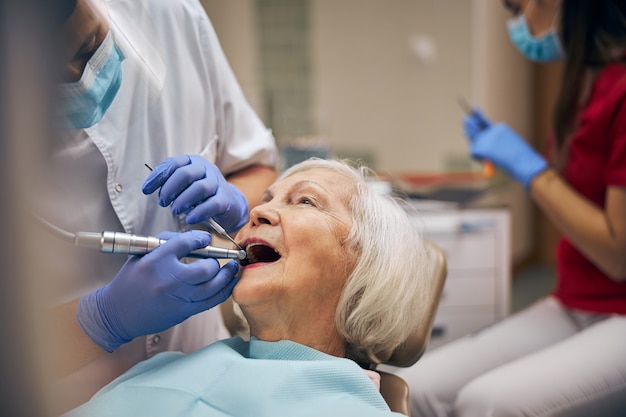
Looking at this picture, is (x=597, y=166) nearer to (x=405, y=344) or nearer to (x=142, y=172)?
(x=405, y=344)

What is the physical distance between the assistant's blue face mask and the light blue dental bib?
131 cm

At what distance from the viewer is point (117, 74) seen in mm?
875

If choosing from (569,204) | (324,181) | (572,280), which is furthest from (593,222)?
(324,181)

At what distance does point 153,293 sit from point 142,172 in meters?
0.24

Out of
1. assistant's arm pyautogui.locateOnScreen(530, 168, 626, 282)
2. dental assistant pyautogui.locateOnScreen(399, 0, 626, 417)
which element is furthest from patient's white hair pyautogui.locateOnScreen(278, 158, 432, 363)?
assistant's arm pyautogui.locateOnScreen(530, 168, 626, 282)

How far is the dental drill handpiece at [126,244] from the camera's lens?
0.86 m

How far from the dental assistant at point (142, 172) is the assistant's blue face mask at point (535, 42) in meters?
1.08

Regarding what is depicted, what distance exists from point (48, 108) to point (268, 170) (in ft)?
2.82

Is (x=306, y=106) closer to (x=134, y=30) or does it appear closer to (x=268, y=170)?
(x=268, y=170)


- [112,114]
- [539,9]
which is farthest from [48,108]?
[539,9]

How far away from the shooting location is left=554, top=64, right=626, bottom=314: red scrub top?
1.55m

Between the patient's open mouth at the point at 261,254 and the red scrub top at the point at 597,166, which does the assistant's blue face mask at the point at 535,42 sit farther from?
the patient's open mouth at the point at 261,254

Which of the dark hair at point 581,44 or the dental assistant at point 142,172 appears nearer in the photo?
the dental assistant at point 142,172

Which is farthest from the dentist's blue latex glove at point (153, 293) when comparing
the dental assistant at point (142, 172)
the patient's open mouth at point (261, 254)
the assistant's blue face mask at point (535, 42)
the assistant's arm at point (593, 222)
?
the assistant's blue face mask at point (535, 42)
